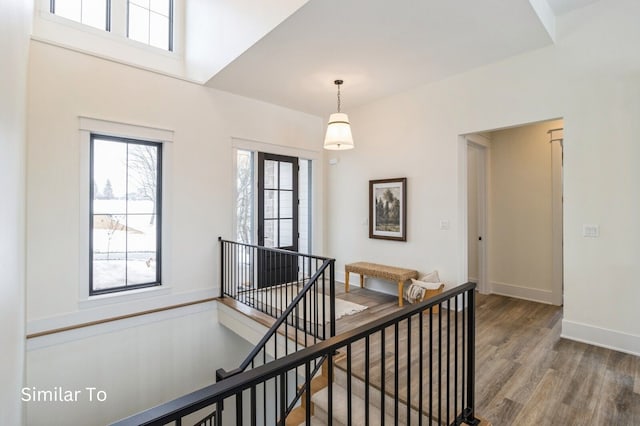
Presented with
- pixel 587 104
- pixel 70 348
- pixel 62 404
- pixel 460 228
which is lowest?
pixel 62 404

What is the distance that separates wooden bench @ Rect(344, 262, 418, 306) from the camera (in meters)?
4.16

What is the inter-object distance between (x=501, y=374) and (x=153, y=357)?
3764 mm

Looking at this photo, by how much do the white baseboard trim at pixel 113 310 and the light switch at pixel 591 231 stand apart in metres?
4.34

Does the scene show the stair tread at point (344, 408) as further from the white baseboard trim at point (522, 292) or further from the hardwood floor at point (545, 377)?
the white baseboard trim at point (522, 292)

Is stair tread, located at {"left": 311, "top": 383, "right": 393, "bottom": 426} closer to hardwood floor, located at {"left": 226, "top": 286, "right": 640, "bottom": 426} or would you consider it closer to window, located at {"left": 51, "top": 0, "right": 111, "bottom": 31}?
hardwood floor, located at {"left": 226, "top": 286, "right": 640, "bottom": 426}

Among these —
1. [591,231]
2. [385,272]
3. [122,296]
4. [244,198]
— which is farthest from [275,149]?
[591,231]

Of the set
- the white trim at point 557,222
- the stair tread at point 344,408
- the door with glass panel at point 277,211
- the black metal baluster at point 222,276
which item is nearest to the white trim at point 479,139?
the white trim at point 557,222

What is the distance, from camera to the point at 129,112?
3686 mm

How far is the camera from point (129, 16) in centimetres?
387

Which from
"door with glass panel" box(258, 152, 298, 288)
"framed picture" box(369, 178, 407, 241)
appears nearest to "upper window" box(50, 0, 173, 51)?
"door with glass panel" box(258, 152, 298, 288)

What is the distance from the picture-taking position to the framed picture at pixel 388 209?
4543 millimetres

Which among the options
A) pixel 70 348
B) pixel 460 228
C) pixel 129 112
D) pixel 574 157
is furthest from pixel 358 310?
pixel 129 112

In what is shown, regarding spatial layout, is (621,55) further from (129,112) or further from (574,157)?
(129,112)

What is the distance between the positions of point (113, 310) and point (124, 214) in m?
1.11
